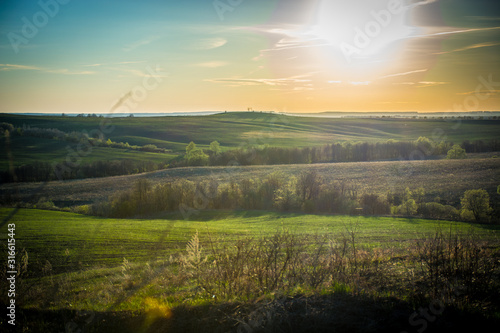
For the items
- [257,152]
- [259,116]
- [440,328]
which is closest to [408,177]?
[257,152]

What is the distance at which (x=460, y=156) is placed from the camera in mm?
63875

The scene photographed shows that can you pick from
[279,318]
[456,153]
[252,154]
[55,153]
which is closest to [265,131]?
[252,154]

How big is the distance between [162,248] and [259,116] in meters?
150

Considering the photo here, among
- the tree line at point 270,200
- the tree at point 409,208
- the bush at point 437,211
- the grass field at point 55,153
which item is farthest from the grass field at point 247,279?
the grass field at point 55,153

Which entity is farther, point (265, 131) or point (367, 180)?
point (265, 131)

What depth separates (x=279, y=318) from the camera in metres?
6.61

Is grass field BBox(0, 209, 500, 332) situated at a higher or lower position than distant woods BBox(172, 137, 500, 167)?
lower

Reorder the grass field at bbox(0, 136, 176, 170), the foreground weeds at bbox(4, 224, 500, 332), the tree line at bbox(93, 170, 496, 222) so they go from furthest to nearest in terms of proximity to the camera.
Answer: the grass field at bbox(0, 136, 176, 170) < the tree line at bbox(93, 170, 496, 222) < the foreground weeds at bbox(4, 224, 500, 332)

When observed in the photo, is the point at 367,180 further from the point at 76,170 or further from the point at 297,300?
the point at 76,170

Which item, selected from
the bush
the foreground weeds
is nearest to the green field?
the bush

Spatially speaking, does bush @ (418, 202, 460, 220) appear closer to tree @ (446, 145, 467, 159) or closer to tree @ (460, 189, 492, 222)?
tree @ (460, 189, 492, 222)

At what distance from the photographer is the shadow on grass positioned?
625 centimetres

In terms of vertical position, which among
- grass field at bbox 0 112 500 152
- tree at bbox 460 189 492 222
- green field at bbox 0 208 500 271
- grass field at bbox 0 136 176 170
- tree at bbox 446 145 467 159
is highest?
grass field at bbox 0 112 500 152

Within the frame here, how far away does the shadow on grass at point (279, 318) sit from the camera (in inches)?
246
